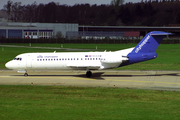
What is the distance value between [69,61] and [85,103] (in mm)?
13291

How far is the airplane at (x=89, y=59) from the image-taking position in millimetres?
33950

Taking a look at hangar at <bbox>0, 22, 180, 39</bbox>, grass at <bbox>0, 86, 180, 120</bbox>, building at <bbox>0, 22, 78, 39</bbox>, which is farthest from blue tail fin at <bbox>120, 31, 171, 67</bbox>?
building at <bbox>0, 22, 78, 39</bbox>

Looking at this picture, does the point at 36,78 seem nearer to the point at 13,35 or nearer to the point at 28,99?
the point at 28,99

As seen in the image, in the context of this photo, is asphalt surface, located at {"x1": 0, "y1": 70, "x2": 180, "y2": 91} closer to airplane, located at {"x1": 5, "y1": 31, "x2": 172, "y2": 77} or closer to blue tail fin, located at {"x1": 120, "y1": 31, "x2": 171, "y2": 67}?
airplane, located at {"x1": 5, "y1": 31, "x2": 172, "y2": 77}

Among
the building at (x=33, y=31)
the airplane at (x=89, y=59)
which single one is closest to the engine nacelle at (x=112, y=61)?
the airplane at (x=89, y=59)

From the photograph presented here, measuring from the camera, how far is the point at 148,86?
28547mm

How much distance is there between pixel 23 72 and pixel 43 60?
3.46 meters

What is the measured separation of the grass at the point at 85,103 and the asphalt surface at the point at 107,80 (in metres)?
2.70

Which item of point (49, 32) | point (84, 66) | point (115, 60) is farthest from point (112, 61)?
point (49, 32)

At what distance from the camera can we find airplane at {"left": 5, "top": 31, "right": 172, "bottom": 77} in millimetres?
33950

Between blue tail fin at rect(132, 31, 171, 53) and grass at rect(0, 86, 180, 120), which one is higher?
blue tail fin at rect(132, 31, 171, 53)

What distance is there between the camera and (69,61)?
34.1 m

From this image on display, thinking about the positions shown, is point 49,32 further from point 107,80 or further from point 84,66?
point 107,80

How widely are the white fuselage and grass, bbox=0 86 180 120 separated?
6.68 m
